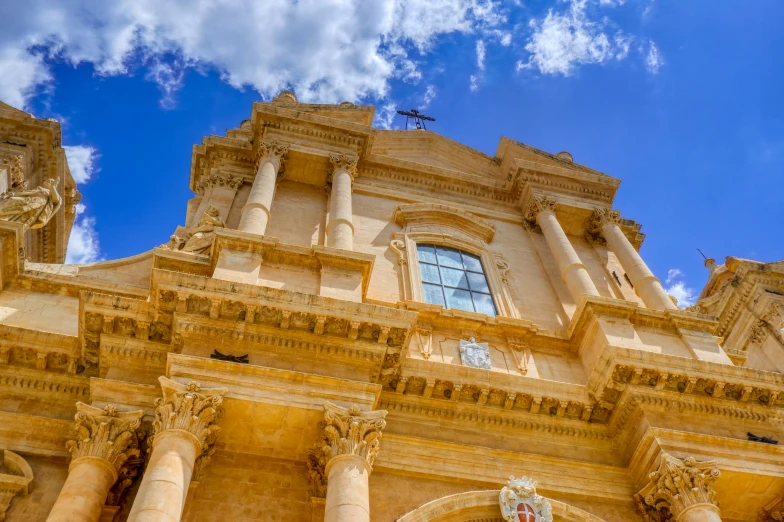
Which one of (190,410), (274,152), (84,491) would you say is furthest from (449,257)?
(84,491)

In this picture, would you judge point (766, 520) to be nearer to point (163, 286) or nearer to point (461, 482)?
point (461, 482)

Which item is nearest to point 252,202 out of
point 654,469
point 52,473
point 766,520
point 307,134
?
point 307,134

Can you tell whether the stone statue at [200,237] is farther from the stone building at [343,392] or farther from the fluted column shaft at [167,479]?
the fluted column shaft at [167,479]

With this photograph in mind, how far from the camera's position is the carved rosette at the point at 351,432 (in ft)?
29.1

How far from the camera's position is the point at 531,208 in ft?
59.2

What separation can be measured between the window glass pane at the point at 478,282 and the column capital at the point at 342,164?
12.7 feet

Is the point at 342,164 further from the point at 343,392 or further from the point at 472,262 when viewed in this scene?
the point at 343,392

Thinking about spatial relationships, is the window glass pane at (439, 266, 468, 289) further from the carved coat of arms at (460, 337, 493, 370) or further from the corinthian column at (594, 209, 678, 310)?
the corinthian column at (594, 209, 678, 310)

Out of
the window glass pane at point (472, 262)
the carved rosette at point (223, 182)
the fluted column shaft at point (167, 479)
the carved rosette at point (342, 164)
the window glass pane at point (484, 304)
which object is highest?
the carved rosette at point (342, 164)

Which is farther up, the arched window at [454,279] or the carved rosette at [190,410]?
the arched window at [454,279]

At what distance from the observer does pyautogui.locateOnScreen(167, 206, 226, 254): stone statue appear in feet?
43.2

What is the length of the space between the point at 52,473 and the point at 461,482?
5598 mm

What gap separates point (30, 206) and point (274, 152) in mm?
5390

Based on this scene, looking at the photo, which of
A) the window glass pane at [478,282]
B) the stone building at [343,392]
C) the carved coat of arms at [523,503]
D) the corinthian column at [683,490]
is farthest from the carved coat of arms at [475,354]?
the corinthian column at [683,490]
